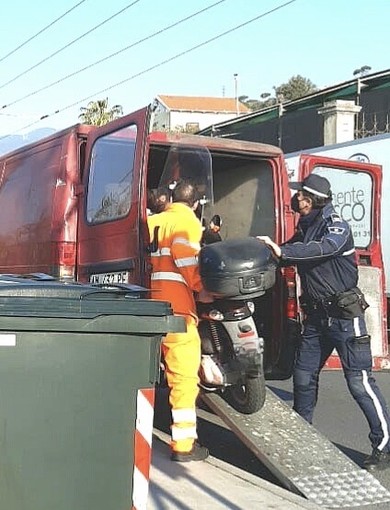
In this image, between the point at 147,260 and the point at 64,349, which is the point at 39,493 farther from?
the point at 147,260

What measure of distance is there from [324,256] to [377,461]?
1.40m

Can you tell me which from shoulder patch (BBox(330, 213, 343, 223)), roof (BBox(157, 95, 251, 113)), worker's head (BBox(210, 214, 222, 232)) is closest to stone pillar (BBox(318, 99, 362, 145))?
worker's head (BBox(210, 214, 222, 232))

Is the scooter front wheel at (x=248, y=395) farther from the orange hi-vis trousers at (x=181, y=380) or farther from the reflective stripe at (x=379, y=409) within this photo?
the reflective stripe at (x=379, y=409)

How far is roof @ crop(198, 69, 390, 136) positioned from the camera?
2136 centimetres

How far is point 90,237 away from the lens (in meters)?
6.53

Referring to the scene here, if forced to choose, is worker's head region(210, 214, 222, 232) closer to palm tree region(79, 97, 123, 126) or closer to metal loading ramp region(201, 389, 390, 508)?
metal loading ramp region(201, 389, 390, 508)

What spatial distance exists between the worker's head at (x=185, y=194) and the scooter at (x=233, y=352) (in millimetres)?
725

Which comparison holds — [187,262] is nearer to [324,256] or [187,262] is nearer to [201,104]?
[324,256]

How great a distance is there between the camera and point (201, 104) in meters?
83.8

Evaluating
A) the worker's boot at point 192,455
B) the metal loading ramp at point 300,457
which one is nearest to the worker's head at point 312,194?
the metal loading ramp at point 300,457

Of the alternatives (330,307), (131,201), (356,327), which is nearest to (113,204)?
(131,201)

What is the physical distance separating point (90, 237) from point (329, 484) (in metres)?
2.58

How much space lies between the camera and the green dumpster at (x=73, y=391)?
3.30m

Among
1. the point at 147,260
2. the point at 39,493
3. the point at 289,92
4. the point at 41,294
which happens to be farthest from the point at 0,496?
the point at 289,92
